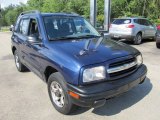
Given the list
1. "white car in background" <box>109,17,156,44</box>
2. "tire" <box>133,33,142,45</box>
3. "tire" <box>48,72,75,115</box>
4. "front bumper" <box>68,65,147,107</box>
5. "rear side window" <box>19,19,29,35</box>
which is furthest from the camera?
"tire" <box>133,33,142,45</box>

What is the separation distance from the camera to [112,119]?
382 centimetres

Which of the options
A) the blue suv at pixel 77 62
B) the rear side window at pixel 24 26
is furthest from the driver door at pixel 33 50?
the rear side window at pixel 24 26

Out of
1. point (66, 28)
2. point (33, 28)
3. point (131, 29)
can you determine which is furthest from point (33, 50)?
point (131, 29)

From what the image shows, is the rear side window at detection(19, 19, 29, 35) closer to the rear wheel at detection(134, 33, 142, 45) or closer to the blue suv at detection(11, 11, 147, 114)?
the blue suv at detection(11, 11, 147, 114)

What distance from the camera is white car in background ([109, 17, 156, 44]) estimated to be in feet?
40.2

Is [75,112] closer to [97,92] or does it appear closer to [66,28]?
[97,92]

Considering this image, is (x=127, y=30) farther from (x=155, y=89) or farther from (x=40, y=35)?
(x=40, y=35)

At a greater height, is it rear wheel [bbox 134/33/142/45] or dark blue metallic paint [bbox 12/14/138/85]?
dark blue metallic paint [bbox 12/14/138/85]

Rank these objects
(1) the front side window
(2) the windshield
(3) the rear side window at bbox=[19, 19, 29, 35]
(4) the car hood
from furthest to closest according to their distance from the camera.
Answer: (3) the rear side window at bbox=[19, 19, 29, 35] → (1) the front side window → (2) the windshield → (4) the car hood

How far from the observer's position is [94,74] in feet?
11.5

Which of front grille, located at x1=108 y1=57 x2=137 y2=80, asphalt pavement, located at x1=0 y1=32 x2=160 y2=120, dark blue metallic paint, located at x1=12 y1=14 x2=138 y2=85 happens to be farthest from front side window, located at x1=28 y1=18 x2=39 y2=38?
front grille, located at x1=108 y1=57 x2=137 y2=80

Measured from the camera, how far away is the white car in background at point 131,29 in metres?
12.3

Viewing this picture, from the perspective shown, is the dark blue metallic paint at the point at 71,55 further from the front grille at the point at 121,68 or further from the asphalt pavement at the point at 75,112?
the asphalt pavement at the point at 75,112

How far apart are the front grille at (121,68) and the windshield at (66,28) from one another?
4.36 feet
